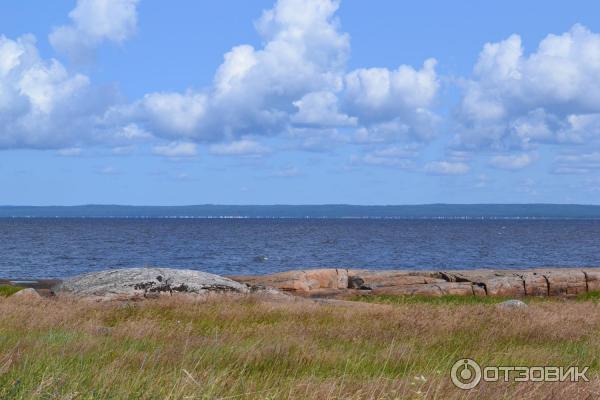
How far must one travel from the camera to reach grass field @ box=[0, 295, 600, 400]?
7.88 meters

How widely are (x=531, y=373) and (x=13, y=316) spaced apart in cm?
964

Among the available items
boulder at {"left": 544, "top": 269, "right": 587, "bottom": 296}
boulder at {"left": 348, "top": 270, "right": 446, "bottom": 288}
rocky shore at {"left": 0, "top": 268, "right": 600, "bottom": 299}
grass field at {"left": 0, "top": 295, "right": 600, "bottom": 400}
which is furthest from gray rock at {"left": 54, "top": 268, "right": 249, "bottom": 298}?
boulder at {"left": 544, "top": 269, "right": 587, "bottom": 296}

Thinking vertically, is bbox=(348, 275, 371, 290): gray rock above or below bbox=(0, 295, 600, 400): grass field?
below

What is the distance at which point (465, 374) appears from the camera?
9.54m

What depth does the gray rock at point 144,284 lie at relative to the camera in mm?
25047

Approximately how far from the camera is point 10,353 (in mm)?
9383

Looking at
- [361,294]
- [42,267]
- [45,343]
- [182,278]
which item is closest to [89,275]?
[182,278]

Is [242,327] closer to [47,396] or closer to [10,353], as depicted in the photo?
[10,353]

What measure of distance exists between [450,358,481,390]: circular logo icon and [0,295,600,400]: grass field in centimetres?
15

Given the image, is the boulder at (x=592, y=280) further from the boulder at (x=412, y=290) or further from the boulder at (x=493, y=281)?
the boulder at (x=412, y=290)

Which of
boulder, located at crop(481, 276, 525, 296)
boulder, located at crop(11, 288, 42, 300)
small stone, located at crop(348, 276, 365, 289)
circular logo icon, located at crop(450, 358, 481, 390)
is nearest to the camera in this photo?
circular logo icon, located at crop(450, 358, 481, 390)

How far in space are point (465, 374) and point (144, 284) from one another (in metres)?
17.5

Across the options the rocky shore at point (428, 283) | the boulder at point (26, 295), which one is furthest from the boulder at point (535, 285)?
the boulder at point (26, 295)

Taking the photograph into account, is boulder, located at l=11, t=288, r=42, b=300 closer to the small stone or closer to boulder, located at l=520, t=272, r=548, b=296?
the small stone
